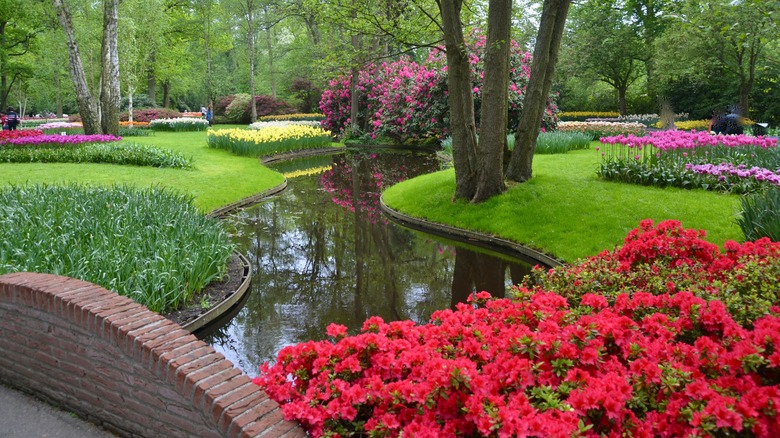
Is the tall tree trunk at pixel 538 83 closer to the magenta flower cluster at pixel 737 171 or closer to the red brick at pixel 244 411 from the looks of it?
the magenta flower cluster at pixel 737 171

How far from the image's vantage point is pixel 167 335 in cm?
326

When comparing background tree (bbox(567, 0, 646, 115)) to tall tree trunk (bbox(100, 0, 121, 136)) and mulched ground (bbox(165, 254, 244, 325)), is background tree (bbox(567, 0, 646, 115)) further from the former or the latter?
mulched ground (bbox(165, 254, 244, 325))

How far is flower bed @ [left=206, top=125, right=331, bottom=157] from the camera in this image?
19750 millimetres

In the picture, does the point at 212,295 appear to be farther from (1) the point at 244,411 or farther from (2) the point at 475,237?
(2) the point at 475,237

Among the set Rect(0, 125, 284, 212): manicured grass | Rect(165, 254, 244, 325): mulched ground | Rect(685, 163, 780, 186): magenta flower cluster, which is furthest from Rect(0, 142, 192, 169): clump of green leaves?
Rect(685, 163, 780, 186): magenta flower cluster

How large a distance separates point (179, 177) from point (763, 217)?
475 inches

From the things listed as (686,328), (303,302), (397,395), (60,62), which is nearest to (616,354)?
(686,328)

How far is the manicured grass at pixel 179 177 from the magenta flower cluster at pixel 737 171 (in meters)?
9.44

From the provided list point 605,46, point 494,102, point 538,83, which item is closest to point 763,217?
point 494,102

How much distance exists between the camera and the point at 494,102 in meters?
10.2

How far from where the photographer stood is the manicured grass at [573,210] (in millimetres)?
8234

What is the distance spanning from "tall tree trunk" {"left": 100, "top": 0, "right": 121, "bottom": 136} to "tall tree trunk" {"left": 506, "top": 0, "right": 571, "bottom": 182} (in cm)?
1502

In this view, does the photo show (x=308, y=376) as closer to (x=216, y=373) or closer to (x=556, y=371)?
(x=216, y=373)

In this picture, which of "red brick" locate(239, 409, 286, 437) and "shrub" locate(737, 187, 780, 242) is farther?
"shrub" locate(737, 187, 780, 242)
